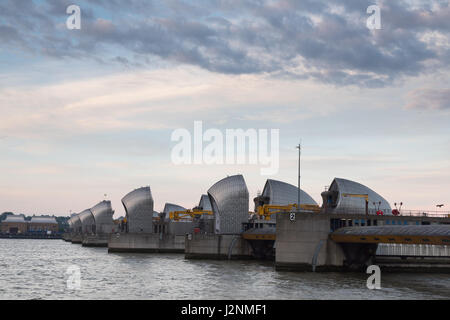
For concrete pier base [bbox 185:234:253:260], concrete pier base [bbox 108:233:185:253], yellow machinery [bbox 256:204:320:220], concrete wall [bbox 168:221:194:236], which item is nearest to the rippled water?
concrete pier base [bbox 185:234:253:260]

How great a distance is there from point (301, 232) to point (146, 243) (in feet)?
187

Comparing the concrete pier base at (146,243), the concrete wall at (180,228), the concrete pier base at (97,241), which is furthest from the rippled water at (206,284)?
the concrete pier base at (97,241)

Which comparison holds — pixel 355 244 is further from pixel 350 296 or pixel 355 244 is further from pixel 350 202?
pixel 350 202

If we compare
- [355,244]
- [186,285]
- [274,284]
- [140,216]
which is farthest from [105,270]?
[140,216]

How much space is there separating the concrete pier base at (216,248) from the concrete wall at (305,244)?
2829 centimetres

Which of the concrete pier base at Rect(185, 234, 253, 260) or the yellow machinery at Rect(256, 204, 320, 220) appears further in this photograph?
the yellow machinery at Rect(256, 204, 320, 220)

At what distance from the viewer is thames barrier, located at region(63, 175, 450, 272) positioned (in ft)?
239

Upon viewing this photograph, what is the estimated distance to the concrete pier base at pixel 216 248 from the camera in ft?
335

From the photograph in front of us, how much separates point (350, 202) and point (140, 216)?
46801 millimetres

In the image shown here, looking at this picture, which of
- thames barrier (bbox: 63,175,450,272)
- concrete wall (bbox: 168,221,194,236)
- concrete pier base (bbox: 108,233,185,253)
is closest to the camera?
thames barrier (bbox: 63,175,450,272)

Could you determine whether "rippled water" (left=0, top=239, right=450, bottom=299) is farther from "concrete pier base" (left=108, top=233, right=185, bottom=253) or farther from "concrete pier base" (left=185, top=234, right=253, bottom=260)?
"concrete pier base" (left=108, top=233, right=185, bottom=253)

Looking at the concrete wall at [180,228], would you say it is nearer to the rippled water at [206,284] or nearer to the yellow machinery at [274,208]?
the yellow machinery at [274,208]

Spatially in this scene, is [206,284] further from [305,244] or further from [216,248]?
[216,248]

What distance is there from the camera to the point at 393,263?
82.4m
